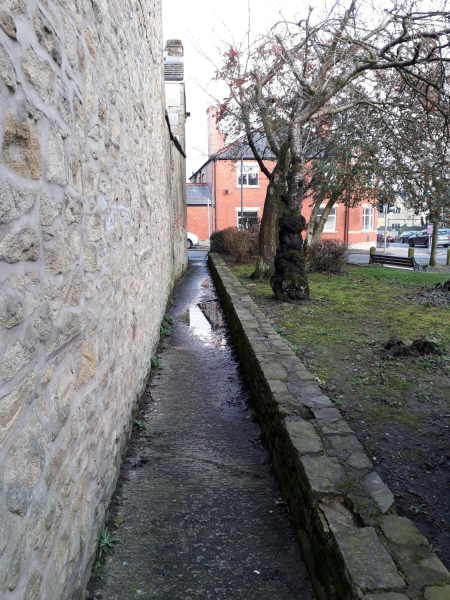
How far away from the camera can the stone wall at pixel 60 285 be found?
48.0 inches

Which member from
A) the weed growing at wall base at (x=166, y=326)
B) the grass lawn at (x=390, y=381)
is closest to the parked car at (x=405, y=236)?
the grass lawn at (x=390, y=381)

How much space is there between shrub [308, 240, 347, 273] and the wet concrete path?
346 inches

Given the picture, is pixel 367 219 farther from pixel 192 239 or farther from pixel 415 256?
pixel 192 239

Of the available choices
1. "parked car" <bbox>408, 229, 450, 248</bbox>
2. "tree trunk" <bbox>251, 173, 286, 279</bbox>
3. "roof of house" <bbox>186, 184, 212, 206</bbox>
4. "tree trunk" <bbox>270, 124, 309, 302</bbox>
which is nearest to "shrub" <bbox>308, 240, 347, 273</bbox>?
"tree trunk" <bbox>251, 173, 286, 279</bbox>

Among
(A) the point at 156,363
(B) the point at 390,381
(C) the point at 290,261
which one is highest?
(C) the point at 290,261

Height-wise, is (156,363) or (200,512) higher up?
(156,363)

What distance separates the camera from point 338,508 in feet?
6.95

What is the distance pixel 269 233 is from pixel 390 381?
6.79 meters

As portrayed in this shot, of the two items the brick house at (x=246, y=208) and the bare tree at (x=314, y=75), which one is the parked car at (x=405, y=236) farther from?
the bare tree at (x=314, y=75)

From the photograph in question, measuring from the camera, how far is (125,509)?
2.71m

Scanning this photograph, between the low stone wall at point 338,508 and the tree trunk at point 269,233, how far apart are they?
714cm

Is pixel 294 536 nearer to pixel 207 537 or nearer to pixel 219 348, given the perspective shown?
pixel 207 537

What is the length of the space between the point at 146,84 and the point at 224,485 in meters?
3.93

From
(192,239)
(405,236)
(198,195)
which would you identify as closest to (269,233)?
(192,239)
